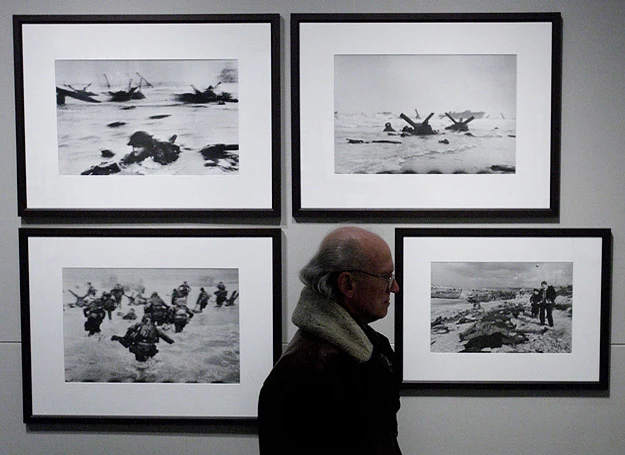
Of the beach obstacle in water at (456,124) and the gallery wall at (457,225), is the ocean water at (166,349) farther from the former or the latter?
the beach obstacle in water at (456,124)

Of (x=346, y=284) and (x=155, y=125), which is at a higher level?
(x=155, y=125)

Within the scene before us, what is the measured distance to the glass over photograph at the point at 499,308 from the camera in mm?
2131

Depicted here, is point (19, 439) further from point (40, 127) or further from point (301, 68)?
point (301, 68)

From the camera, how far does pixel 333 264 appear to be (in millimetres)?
1710

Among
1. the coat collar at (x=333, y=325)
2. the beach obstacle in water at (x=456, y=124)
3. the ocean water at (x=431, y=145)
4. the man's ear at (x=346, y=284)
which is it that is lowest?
the coat collar at (x=333, y=325)

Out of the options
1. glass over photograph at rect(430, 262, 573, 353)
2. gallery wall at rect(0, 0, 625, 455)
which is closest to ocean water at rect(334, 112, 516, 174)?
gallery wall at rect(0, 0, 625, 455)

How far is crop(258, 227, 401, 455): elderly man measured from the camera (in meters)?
1.56

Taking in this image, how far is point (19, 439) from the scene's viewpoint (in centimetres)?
221

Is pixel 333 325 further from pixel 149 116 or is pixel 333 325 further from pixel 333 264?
pixel 149 116

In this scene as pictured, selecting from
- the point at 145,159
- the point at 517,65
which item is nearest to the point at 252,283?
the point at 145,159

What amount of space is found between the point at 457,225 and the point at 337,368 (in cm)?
75

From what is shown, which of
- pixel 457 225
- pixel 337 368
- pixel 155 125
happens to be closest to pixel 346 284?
pixel 337 368

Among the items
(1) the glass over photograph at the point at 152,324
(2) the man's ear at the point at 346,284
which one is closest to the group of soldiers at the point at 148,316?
(1) the glass over photograph at the point at 152,324

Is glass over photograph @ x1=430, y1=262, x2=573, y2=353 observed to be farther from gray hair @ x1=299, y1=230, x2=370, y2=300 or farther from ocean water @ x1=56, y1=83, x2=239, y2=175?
ocean water @ x1=56, y1=83, x2=239, y2=175
